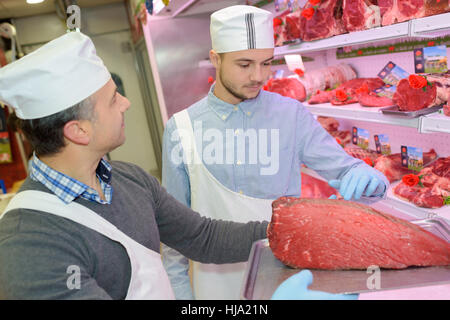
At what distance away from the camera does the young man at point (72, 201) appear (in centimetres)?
93

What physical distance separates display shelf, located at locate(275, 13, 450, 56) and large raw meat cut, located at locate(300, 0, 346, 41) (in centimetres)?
7

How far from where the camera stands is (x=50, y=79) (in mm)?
1090

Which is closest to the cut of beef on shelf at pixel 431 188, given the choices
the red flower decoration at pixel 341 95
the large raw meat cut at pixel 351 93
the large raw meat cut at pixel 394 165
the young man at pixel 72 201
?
the large raw meat cut at pixel 394 165

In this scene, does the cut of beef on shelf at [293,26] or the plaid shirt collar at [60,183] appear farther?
the cut of beef on shelf at [293,26]

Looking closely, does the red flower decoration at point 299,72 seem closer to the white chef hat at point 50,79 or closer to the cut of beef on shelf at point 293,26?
the cut of beef on shelf at point 293,26

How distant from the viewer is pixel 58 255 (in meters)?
0.97

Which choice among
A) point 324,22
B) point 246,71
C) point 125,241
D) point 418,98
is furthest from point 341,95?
point 125,241

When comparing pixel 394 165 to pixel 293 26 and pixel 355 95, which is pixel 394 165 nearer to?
pixel 355 95

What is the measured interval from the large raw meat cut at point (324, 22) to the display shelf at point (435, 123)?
850 mm

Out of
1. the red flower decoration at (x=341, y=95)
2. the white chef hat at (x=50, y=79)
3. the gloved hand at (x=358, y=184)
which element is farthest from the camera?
the red flower decoration at (x=341, y=95)

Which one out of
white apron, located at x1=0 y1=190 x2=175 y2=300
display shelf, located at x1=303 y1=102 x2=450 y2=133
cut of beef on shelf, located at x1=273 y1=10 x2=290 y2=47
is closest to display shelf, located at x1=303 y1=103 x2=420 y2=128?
display shelf, located at x1=303 y1=102 x2=450 y2=133
